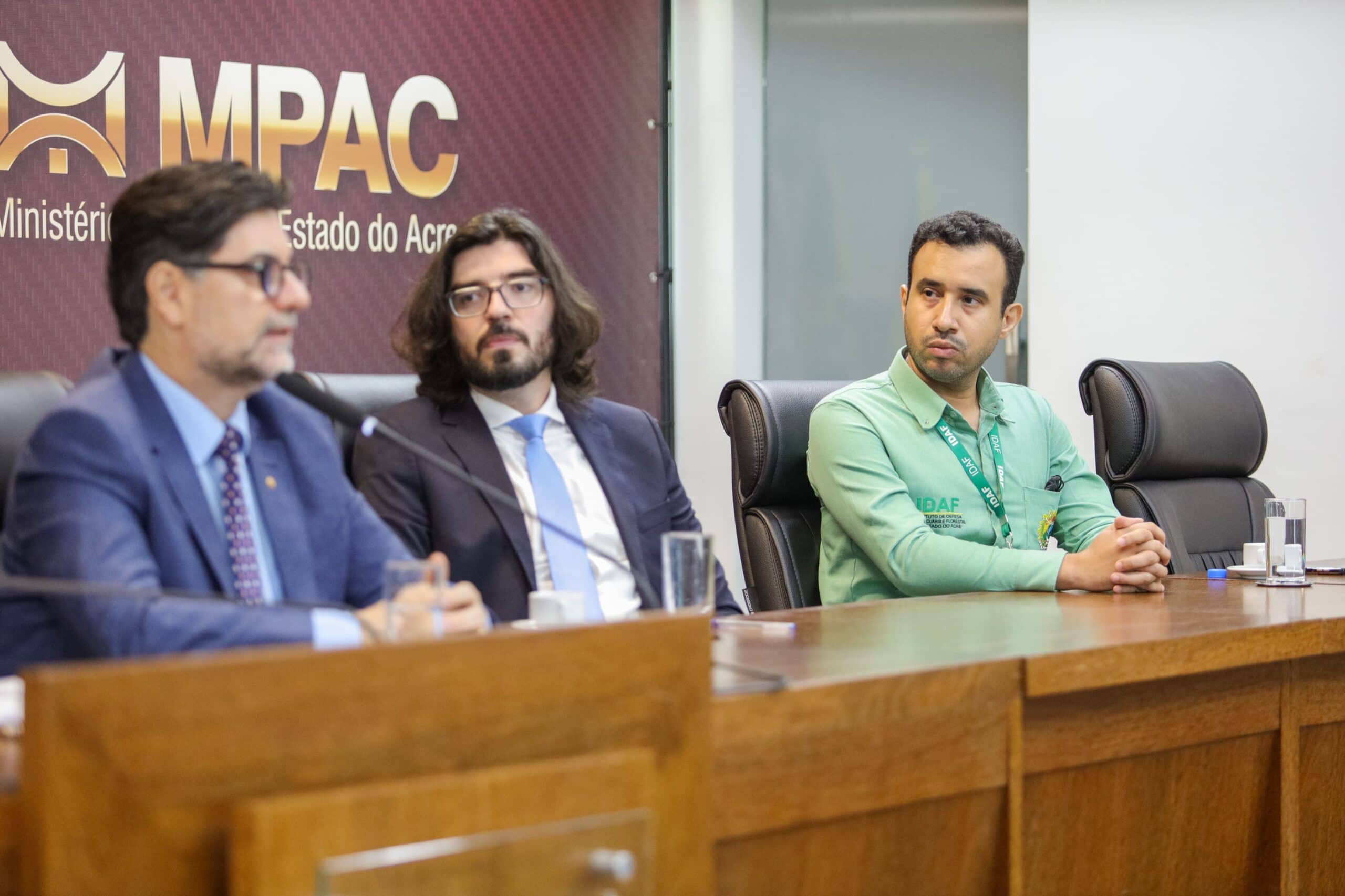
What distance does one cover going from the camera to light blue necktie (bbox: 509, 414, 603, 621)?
217 cm

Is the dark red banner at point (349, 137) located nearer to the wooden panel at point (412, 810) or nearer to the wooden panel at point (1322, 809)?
the wooden panel at point (1322, 809)

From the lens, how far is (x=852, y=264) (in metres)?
4.76

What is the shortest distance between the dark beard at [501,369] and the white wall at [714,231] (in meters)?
2.35

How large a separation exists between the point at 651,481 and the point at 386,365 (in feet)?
6.57

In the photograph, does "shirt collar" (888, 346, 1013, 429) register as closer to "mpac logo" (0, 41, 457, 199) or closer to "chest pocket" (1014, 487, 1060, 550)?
"chest pocket" (1014, 487, 1060, 550)

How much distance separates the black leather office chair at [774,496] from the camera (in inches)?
104

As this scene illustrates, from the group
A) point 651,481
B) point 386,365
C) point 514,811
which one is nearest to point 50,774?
point 514,811

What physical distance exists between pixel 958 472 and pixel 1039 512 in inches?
9.5

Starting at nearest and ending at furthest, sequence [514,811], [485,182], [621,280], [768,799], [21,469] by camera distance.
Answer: [514,811], [768,799], [21,469], [485,182], [621,280]

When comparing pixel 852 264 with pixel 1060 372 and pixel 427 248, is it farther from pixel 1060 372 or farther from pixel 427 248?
pixel 427 248

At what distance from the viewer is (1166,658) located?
167 centimetres

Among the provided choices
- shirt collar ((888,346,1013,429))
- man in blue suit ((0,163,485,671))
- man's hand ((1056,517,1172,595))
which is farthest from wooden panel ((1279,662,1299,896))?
man in blue suit ((0,163,485,671))

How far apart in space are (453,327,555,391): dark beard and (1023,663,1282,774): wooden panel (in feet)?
3.50

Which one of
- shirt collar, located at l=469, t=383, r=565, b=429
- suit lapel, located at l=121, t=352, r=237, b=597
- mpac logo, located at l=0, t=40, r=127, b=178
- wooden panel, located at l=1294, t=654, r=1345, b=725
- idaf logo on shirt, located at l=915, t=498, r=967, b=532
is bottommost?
wooden panel, located at l=1294, t=654, r=1345, b=725
